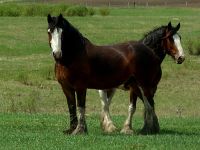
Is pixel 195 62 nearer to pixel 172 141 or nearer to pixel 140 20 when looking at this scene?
pixel 172 141

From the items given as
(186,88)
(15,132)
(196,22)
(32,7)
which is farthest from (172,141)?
(32,7)

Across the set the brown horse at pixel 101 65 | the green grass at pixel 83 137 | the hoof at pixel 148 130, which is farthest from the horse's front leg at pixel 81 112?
the hoof at pixel 148 130

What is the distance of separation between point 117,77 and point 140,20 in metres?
42.0

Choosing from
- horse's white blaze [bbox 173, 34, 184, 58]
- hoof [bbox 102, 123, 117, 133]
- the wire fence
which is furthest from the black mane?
the wire fence

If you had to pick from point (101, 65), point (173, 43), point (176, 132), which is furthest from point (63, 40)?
point (176, 132)

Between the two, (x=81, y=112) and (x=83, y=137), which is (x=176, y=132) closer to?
(x=81, y=112)

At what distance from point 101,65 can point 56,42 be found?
1199 millimetres

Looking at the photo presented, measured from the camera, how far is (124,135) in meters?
12.4

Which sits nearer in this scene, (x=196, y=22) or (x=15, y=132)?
(x=15, y=132)

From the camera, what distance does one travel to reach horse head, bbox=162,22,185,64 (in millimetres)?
12867

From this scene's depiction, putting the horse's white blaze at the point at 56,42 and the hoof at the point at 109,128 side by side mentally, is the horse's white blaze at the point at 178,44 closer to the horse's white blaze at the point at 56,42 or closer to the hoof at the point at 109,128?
the hoof at the point at 109,128

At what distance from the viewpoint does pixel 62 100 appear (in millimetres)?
21641

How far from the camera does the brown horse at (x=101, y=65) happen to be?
39.3 ft

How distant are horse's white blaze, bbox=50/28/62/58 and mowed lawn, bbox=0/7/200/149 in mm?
1449
